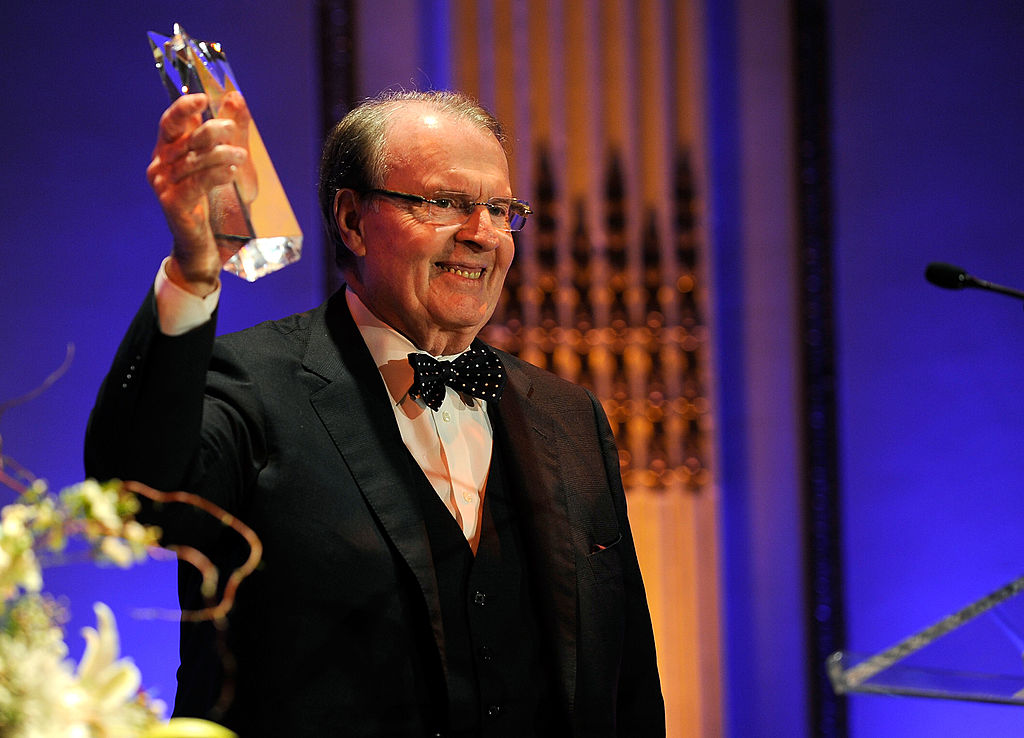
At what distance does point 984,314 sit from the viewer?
11.5 feet

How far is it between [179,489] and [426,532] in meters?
0.42

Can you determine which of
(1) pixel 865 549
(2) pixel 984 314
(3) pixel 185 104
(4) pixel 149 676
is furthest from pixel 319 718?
(2) pixel 984 314

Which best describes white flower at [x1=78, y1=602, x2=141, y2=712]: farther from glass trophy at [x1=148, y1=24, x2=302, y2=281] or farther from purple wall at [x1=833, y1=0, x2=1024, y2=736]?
purple wall at [x1=833, y1=0, x2=1024, y2=736]

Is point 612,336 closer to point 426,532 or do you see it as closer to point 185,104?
point 426,532

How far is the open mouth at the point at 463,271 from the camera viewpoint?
188cm

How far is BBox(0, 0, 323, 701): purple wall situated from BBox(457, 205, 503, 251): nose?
1.46m

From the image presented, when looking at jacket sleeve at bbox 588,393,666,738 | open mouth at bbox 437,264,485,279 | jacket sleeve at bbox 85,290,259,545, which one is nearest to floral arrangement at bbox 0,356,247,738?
jacket sleeve at bbox 85,290,259,545

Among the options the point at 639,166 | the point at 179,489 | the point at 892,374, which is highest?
the point at 639,166

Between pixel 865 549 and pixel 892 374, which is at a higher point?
pixel 892 374

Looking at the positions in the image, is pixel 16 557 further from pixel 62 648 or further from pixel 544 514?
pixel 544 514

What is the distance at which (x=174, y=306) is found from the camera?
4.24 ft

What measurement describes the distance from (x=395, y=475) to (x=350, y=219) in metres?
0.53

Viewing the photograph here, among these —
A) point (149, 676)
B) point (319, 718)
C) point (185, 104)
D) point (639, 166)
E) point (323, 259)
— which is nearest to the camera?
point (185, 104)

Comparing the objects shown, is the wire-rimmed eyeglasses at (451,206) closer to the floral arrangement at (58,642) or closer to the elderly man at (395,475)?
the elderly man at (395,475)
